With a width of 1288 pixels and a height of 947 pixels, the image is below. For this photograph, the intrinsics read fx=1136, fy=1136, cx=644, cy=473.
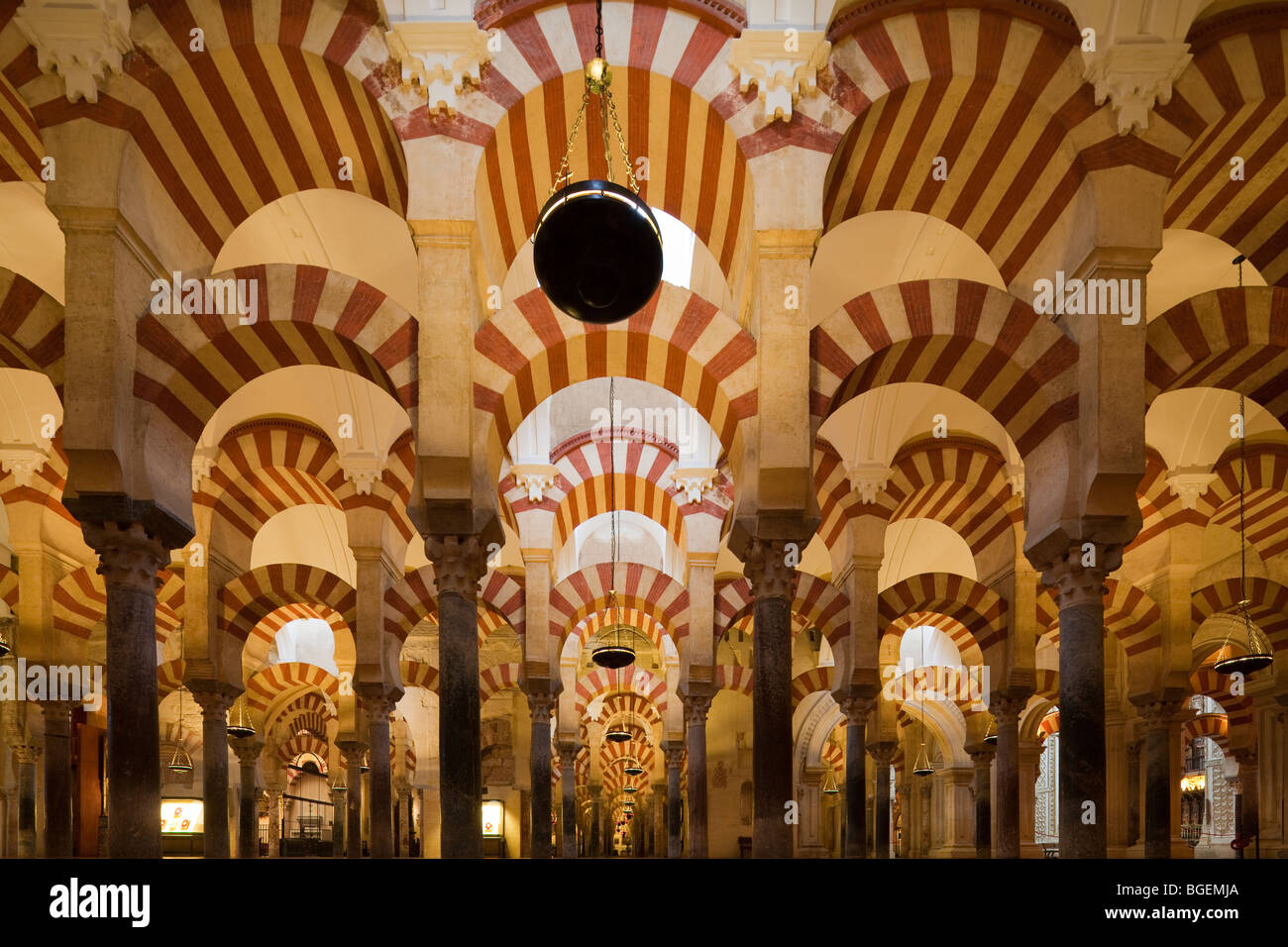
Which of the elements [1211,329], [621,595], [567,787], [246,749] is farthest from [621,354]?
[567,787]

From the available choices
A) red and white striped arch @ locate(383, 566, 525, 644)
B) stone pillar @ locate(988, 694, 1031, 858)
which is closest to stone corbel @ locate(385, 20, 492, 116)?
red and white striped arch @ locate(383, 566, 525, 644)

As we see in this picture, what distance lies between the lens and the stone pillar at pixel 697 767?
15.4 metres

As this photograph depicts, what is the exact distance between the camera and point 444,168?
7.43m

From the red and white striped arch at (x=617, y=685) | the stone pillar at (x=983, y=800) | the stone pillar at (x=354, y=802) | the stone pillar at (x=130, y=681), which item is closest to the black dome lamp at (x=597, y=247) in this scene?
the stone pillar at (x=130, y=681)

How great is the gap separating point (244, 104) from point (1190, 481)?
31.0 ft

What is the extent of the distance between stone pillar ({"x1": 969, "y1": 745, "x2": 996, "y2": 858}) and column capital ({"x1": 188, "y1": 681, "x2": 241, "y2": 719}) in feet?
32.4

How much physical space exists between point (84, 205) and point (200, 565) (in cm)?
580

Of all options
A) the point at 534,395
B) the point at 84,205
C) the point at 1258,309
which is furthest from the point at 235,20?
the point at 1258,309

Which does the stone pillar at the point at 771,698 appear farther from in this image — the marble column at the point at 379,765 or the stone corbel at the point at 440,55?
the marble column at the point at 379,765

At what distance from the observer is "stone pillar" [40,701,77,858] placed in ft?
33.3

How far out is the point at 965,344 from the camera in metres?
8.27

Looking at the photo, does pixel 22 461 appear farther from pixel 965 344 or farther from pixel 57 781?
pixel 965 344

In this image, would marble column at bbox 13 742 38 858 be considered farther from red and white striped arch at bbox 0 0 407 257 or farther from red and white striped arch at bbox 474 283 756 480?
red and white striped arch at bbox 474 283 756 480
